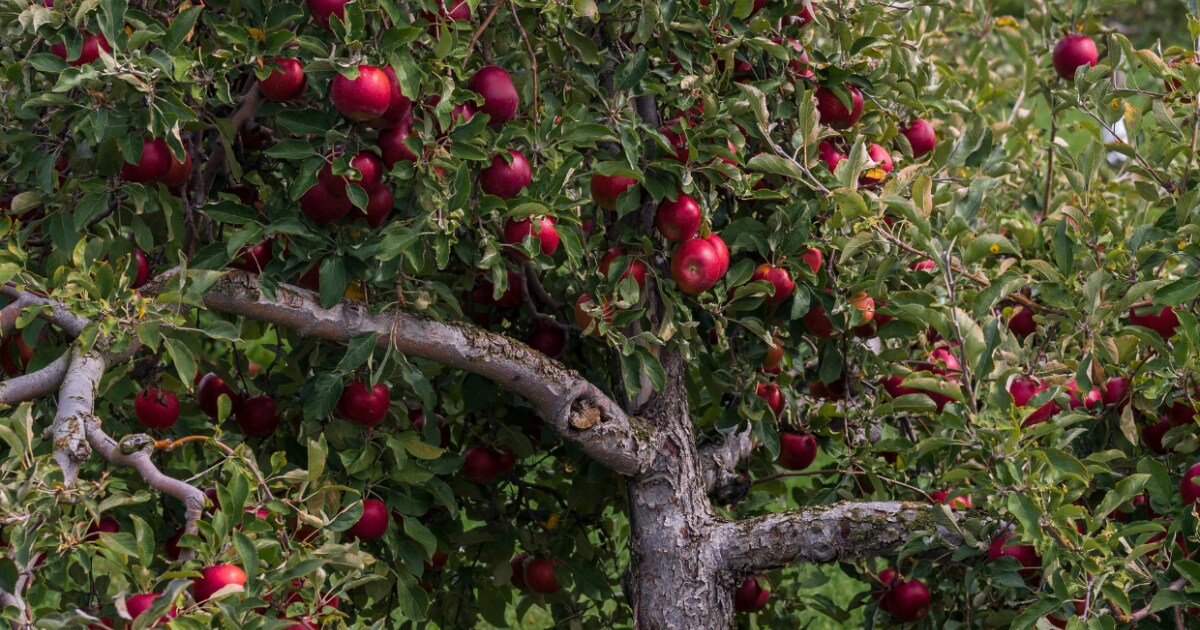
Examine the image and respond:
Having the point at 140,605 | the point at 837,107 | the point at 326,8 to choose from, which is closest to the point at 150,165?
the point at 326,8

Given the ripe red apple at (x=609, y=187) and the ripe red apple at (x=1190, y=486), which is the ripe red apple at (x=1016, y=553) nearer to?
the ripe red apple at (x=1190, y=486)

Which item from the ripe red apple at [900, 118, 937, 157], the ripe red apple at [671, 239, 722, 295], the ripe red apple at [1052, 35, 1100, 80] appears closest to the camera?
the ripe red apple at [671, 239, 722, 295]

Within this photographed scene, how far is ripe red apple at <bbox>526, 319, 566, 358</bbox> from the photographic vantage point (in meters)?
2.33

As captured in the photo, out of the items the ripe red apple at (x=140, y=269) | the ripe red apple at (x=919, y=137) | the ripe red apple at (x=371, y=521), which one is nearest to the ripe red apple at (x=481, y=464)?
the ripe red apple at (x=371, y=521)

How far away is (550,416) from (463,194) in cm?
51

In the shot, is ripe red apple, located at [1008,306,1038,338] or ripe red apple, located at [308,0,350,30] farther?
ripe red apple, located at [1008,306,1038,338]

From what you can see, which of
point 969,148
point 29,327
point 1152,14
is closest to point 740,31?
point 969,148

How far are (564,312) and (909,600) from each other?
83cm

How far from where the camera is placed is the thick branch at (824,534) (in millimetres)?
2059

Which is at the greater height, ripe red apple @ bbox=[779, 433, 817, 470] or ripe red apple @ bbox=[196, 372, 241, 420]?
ripe red apple @ bbox=[196, 372, 241, 420]

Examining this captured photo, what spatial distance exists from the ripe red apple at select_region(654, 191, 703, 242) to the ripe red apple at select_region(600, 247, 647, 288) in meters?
0.07

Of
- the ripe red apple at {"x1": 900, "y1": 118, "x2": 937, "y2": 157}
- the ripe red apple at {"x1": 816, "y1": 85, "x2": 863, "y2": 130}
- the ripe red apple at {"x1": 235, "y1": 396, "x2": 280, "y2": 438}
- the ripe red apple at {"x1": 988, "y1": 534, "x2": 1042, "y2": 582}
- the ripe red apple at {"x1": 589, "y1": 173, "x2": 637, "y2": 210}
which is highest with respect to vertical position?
the ripe red apple at {"x1": 816, "y1": 85, "x2": 863, "y2": 130}

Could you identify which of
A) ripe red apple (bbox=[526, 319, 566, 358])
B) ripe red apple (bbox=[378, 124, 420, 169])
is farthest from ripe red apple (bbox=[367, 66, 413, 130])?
ripe red apple (bbox=[526, 319, 566, 358])

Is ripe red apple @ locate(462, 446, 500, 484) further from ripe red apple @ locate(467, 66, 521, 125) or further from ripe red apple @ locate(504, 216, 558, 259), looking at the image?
ripe red apple @ locate(467, 66, 521, 125)
